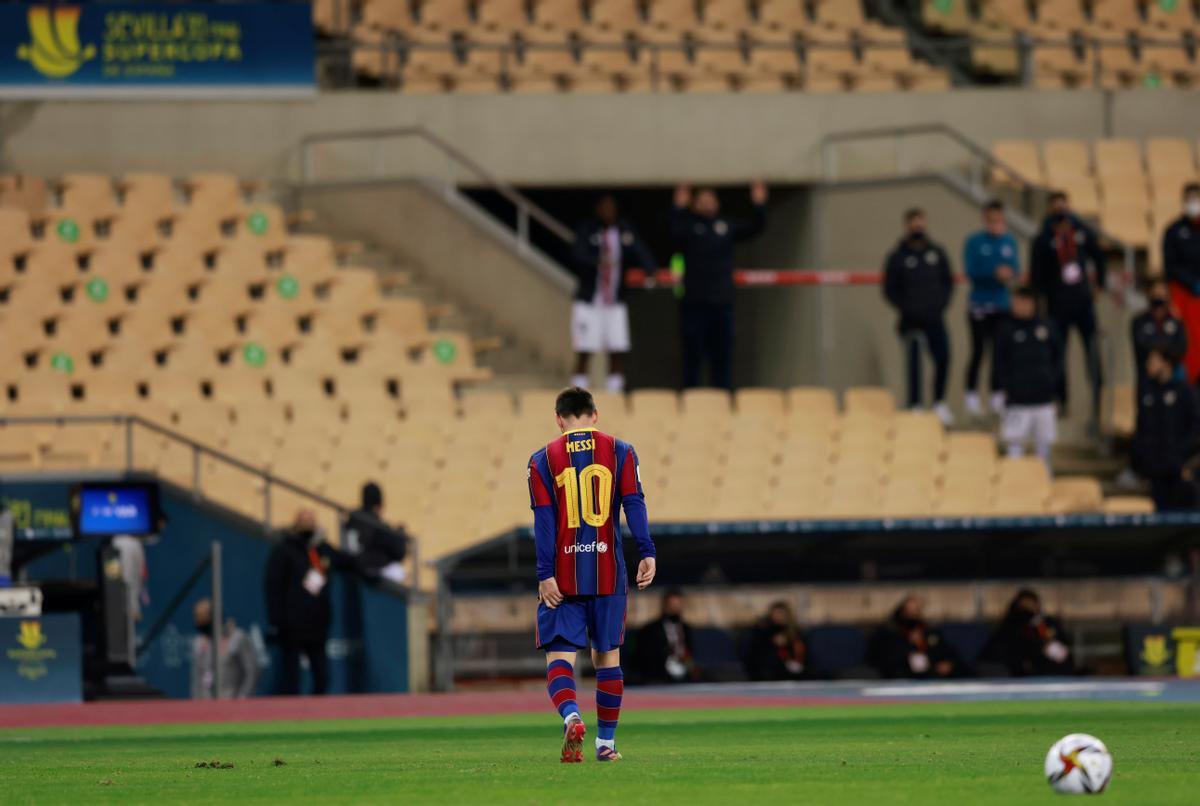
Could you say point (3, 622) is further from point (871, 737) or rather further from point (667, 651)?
point (871, 737)

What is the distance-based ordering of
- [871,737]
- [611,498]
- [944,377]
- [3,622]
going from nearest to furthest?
[611,498] < [871,737] < [3,622] < [944,377]

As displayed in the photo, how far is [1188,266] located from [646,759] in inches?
597

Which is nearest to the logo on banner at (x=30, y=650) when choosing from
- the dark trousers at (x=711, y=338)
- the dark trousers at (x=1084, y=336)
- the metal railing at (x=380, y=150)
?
the dark trousers at (x=711, y=338)

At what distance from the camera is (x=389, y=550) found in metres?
20.2

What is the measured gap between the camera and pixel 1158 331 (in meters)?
23.2

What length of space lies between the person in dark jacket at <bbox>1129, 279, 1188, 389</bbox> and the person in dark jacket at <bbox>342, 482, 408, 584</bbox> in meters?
7.74

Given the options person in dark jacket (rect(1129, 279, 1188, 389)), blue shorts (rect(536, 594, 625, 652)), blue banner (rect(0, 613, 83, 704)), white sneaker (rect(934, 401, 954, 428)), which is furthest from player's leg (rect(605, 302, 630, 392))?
blue shorts (rect(536, 594, 625, 652))

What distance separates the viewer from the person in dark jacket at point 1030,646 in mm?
20922

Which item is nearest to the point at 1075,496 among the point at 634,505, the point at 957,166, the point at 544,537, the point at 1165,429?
the point at 1165,429

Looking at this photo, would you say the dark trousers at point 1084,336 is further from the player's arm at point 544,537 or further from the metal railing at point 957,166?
the player's arm at point 544,537

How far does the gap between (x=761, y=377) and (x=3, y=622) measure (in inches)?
477

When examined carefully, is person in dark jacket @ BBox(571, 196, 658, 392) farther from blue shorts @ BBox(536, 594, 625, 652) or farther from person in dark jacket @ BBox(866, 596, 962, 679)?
blue shorts @ BBox(536, 594, 625, 652)

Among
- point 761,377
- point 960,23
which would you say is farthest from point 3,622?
point 960,23

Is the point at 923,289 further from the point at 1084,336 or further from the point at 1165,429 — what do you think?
the point at 1165,429
